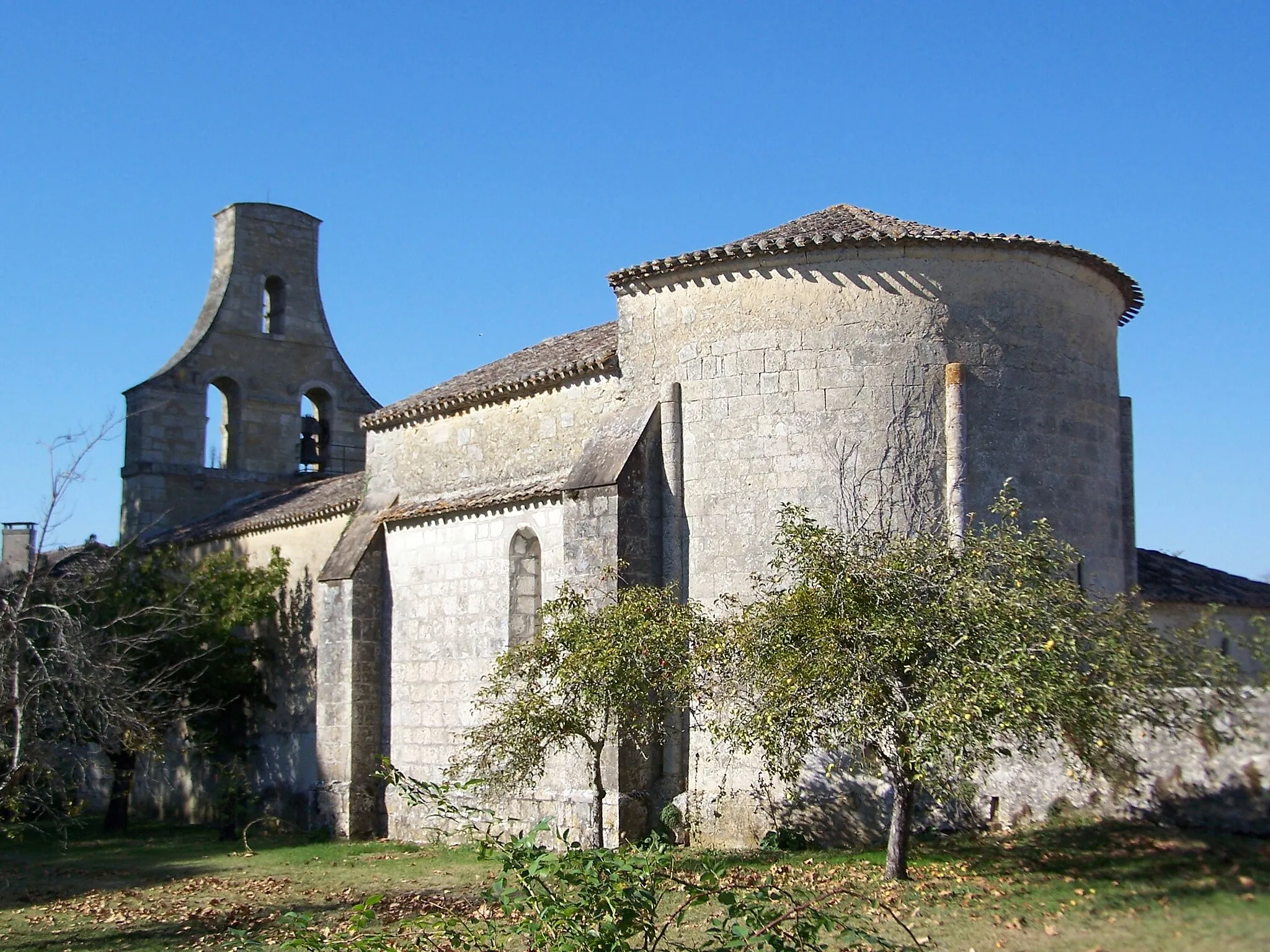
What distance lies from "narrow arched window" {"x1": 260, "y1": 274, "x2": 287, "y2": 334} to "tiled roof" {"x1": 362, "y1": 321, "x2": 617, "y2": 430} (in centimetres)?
873

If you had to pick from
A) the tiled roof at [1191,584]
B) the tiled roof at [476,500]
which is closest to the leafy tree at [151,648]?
the tiled roof at [476,500]

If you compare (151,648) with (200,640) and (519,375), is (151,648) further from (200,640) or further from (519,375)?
(519,375)

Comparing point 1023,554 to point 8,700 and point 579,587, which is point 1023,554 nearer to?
point 579,587

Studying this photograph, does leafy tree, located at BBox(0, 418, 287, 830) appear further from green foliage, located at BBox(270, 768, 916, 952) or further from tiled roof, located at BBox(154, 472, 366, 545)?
green foliage, located at BBox(270, 768, 916, 952)

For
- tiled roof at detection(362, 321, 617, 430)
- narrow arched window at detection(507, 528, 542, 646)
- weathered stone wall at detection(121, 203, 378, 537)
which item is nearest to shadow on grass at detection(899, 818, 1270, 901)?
narrow arched window at detection(507, 528, 542, 646)

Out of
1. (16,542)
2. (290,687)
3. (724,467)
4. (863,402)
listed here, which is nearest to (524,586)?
(724,467)

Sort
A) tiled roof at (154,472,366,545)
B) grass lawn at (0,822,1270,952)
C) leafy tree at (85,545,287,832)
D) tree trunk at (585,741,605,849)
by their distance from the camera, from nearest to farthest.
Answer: grass lawn at (0,822,1270,952)
tree trunk at (585,741,605,849)
leafy tree at (85,545,287,832)
tiled roof at (154,472,366,545)

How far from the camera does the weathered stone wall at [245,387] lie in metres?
28.6

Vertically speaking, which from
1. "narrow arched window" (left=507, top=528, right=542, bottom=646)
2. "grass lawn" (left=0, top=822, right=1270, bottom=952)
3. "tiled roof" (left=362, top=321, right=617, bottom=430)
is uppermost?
"tiled roof" (left=362, top=321, right=617, bottom=430)

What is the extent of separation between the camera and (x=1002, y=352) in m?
16.1

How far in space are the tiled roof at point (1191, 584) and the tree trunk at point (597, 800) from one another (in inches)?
306

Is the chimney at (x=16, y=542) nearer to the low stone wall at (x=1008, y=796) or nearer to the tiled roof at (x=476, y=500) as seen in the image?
the tiled roof at (x=476, y=500)

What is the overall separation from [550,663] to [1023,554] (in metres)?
5.36

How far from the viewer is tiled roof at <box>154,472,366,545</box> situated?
2344 cm
